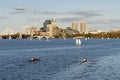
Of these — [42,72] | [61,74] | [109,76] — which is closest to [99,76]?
[109,76]

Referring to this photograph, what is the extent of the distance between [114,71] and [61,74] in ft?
36.1

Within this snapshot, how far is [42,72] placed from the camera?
75.7 metres

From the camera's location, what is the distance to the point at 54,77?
67.0 metres

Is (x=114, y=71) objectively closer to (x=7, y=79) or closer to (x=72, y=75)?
(x=72, y=75)

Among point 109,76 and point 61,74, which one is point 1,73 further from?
point 109,76

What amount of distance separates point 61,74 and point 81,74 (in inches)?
141

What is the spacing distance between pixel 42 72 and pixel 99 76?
12631mm

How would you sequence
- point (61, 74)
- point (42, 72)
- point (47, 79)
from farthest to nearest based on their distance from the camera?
point (42, 72) < point (61, 74) < point (47, 79)

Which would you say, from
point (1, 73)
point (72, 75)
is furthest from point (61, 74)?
point (1, 73)

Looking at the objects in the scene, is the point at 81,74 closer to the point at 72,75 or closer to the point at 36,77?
the point at 72,75

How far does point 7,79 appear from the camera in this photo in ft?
215

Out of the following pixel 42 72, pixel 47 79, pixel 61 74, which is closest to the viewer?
pixel 47 79

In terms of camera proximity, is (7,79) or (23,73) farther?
(23,73)

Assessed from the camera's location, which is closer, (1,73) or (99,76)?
(99,76)
